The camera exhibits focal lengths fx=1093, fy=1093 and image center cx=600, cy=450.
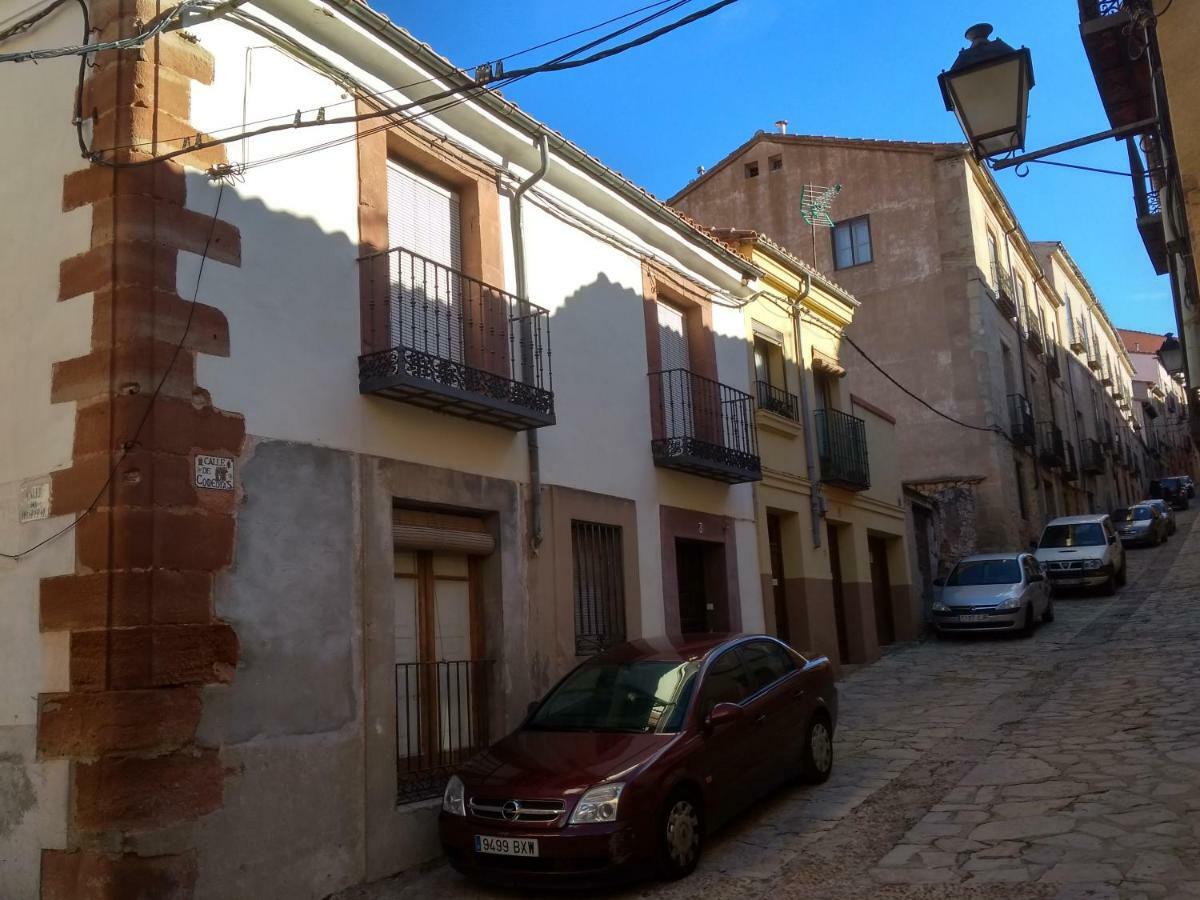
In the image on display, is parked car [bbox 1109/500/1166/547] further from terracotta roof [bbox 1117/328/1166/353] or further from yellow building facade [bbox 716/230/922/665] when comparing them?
terracotta roof [bbox 1117/328/1166/353]

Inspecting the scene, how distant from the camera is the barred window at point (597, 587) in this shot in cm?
1022

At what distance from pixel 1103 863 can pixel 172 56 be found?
7.51m

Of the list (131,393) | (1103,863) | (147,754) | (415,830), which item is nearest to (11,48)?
(131,393)

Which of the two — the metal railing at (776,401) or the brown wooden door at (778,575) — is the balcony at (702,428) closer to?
the metal railing at (776,401)

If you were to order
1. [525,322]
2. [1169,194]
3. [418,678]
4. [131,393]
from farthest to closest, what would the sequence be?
[1169,194] < [525,322] < [418,678] < [131,393]

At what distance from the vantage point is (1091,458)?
36.3m

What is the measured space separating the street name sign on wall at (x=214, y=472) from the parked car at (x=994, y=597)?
13368mm

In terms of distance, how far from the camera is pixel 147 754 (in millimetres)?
6090

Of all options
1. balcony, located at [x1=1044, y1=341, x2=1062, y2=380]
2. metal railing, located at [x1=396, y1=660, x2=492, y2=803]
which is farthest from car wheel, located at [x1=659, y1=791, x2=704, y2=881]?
balcony, located at [x1=1044, y1=341, x2=1062, y2=380]

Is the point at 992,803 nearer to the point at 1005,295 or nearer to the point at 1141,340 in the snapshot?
the point at 1005,295

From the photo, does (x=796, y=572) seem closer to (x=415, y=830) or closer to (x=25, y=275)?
(x=415, y=830)

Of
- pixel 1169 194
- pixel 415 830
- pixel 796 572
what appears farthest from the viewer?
pixel 796 572

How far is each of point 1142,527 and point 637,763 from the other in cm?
2709

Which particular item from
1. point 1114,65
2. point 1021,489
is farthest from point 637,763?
point 1021,489
